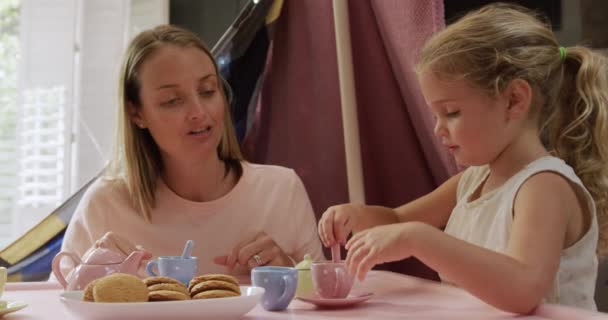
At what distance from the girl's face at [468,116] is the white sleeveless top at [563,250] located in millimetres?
63

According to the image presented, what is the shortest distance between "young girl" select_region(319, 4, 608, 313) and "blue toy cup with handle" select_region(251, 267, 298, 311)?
A: 3.2 inches

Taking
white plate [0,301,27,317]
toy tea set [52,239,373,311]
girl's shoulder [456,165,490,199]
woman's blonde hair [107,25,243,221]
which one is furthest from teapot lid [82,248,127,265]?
girl's shoulder [456,165,490,199]

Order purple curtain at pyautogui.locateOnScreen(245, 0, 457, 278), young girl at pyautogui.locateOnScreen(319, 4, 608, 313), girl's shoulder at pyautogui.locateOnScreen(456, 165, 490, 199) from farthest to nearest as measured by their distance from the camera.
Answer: purple curtain at pyautogui.locateOnScreen(245, 0, 457, 278), girl's shoulder at pyautogui.locateOnScreen(456, 165, 490, 199), young girl at pyautogui.locateOnScreen(319, 4, 608, 313)

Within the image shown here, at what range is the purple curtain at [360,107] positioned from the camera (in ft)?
5.20

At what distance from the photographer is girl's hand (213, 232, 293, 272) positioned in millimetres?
1336

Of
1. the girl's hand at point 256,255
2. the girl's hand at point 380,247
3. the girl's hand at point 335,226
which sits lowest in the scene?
the girl's hand at point 256,255

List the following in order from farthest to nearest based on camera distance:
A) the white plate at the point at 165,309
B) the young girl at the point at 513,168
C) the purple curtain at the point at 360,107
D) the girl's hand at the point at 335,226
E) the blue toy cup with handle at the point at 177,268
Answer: the purple curtain at the point at 360,107 < the girl's hand at the point at 335,226 < the blue toy cup with handle at the point at 177,268 < the young girl at the point at 513,168 < the white plate at the point at 165,309

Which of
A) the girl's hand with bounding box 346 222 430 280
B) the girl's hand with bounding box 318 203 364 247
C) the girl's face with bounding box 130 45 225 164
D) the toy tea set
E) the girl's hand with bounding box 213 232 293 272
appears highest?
the girl's face with bounding box 130 45 225 164

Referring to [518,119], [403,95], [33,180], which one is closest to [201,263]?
[403,95]

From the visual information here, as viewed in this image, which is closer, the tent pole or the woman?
the woman

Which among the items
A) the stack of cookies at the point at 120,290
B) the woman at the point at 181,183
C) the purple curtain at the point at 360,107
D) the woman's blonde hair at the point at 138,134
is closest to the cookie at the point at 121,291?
the stack of cookies at the point at 120,290

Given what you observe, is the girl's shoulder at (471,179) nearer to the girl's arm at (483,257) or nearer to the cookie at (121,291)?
the girl's arm at (483,257)

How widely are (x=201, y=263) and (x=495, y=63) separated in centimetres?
70

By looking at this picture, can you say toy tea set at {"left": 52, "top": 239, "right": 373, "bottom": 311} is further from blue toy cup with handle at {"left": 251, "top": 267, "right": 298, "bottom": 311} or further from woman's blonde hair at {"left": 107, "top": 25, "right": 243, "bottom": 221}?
woman's blonde hair at {"left": 107, "top": 25, "right": 243, "bottom": 221}
